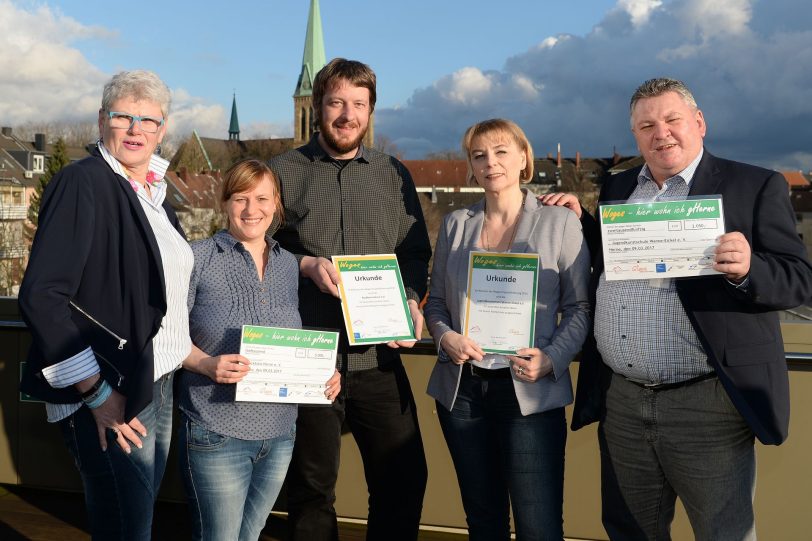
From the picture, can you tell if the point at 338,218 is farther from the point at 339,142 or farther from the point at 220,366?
the point at 220,366

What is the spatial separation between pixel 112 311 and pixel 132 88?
28.2 inches

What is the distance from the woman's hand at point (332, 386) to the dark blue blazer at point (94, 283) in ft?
2.24

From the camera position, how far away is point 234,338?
2.62 meters

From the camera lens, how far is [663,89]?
2551 millimetres

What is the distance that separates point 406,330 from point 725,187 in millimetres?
1212

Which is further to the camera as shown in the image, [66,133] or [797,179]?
[797,179]

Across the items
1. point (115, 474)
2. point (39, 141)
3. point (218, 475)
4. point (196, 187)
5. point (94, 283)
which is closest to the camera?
point (94, 283)

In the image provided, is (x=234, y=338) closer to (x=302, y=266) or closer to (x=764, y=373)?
(x=302, y=266)

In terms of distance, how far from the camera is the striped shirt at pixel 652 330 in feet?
8.22

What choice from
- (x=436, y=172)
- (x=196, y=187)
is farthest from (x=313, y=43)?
(x=196, y=187)

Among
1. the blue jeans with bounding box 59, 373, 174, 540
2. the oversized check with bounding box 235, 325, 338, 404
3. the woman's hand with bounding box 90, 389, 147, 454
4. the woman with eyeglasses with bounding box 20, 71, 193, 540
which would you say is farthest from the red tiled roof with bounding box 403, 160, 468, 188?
the woman's hand with bounding box 90, 389, 147, 454

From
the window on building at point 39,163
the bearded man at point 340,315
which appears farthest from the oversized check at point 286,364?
the window on building at point 39,163

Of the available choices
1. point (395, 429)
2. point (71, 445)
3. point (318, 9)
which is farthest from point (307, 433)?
point (318, 9)

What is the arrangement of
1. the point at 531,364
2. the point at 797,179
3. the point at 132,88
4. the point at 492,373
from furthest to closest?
the point at 797,179 < the point at 492,373 < the point at 531,364 < the point at 132,88
